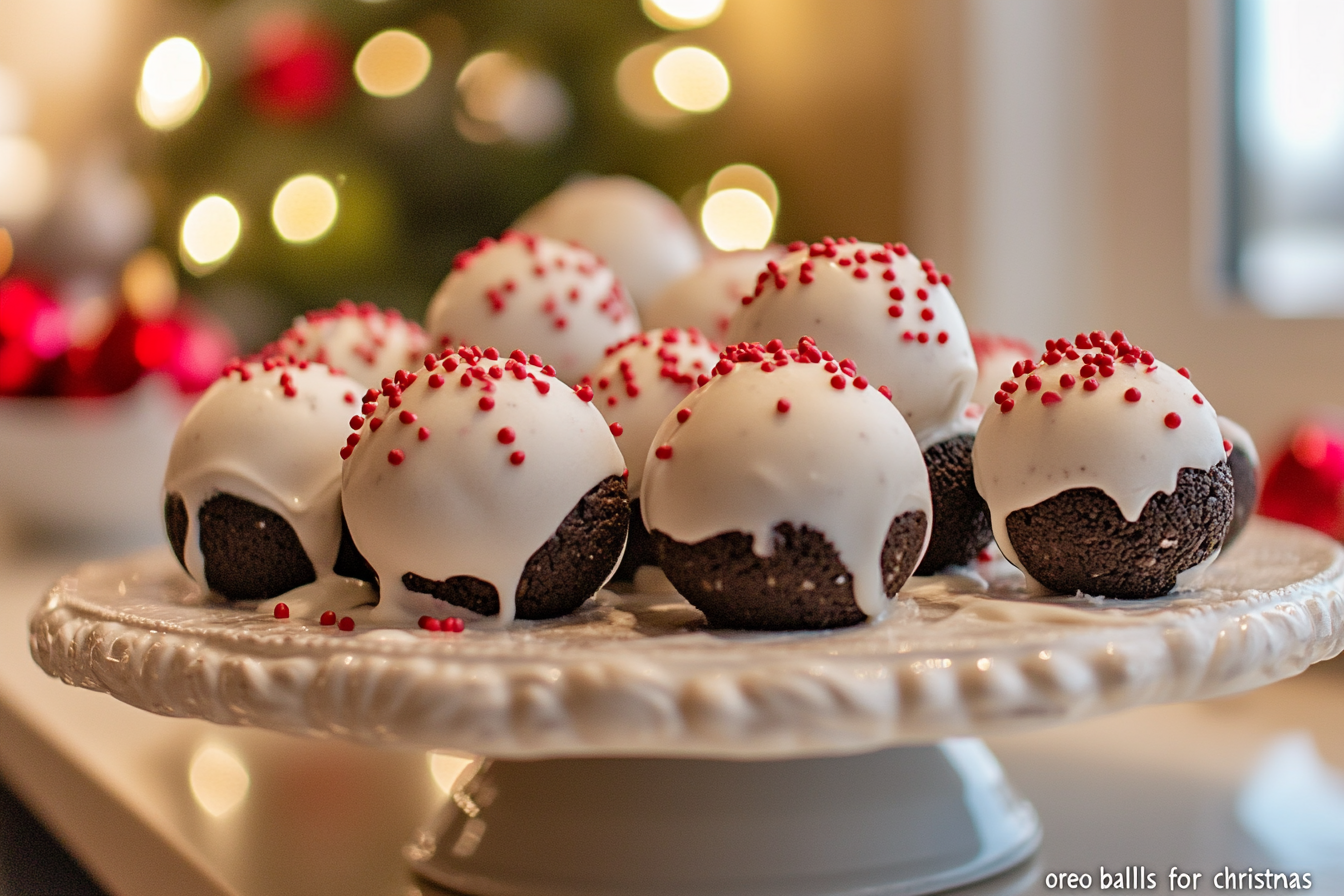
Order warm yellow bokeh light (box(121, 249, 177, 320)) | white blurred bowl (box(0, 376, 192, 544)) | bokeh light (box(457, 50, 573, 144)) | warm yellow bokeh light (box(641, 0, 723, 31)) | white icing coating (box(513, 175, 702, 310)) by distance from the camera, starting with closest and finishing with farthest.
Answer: white icing coating (box(513, 175, 702, 310))
white blurred bowl (box(0, 376, 192, 544))
bokeh light (box(457, 50, 573, 144))
warm yellow bokeh light (box(641, 0, 723, 31))
warm yellow bokeh light (box(121, 249, 177, 320))

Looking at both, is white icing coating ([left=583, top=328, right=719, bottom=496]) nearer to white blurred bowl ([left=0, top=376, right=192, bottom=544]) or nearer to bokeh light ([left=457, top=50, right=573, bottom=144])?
white blurred bowl ([left=0, top=376, right=192, bottom=544])

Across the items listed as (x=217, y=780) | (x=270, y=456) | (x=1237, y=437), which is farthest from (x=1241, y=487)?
(x=217, y=780)

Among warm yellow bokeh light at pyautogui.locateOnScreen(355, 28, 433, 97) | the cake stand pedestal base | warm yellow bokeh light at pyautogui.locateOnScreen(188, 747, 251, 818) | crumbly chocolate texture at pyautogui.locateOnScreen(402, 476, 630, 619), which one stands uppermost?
warm yellow bokeh light at pyautogui.locateOnScreen(355, 28, 433, 97)

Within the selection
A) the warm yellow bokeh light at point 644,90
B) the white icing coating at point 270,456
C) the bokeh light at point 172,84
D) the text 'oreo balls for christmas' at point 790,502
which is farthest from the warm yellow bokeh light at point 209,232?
the text 'oreo balls for christmas' at point 790,502

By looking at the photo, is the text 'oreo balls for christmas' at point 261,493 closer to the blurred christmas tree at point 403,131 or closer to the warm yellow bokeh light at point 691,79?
the blurred christmas tree at point 403,131

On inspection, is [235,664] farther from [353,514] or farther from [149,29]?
[149,29]

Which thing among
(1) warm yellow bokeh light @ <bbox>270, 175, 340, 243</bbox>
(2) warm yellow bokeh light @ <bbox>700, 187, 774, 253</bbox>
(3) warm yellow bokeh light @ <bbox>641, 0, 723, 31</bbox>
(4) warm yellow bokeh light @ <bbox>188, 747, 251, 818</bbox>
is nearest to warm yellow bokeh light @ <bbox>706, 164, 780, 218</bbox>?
(2) warm yellow bokeh light @ <bbox>700, 187, 774, 253</bbox>

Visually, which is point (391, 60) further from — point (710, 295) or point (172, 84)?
point (710, 295)
